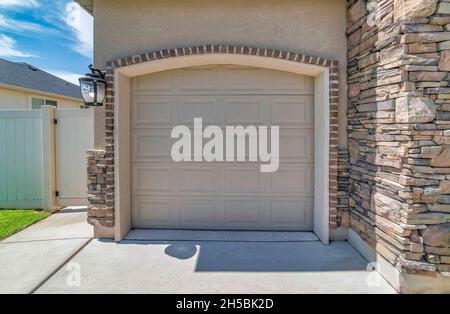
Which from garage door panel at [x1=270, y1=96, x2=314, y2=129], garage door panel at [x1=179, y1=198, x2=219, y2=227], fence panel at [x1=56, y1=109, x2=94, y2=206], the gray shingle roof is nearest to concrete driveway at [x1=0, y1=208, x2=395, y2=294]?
garage door panel at [x1=179, y1=198, x2=219, y2=227]

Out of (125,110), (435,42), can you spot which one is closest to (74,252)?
(125,110)

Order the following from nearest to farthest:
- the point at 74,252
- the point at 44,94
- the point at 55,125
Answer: the point at 74,252, the point at 55,125, the point at 44,94

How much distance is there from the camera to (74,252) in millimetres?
3797

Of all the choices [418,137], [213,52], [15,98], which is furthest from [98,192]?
[15,98]

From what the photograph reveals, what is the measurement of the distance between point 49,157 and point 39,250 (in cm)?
223

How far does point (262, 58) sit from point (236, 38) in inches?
19.6

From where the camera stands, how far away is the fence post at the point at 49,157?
5383 millimetres

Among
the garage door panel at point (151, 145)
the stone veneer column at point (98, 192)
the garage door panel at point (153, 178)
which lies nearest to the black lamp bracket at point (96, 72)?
the garage door panel at point (151, 145)

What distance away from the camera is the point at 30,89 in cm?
1115

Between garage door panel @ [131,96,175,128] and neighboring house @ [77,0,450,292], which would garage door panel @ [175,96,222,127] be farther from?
garage door panel @ [131,96,175,128]

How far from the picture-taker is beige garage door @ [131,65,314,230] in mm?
4445

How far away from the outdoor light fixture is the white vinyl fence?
1577 millimetres

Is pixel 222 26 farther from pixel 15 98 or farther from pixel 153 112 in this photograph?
pixel 15 98

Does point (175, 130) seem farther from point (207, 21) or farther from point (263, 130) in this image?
point (207, 21)
